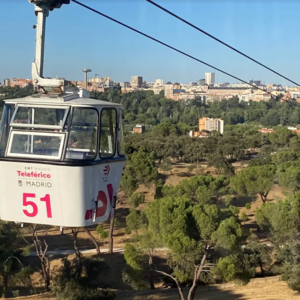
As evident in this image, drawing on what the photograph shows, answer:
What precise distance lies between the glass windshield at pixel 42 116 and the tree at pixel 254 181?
1791 cm

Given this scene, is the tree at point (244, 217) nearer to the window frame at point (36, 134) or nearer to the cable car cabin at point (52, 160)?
the cable car cabin at point (52, 160)

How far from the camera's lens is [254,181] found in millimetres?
21453

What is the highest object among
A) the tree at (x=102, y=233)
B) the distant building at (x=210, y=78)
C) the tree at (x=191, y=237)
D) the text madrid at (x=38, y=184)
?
the distant building at (x=210, y=78)

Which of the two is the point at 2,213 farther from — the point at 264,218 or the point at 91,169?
the point at 264,218

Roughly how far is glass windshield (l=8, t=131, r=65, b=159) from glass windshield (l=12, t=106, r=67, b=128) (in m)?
0.09

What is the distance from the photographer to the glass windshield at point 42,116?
4102 millimetres

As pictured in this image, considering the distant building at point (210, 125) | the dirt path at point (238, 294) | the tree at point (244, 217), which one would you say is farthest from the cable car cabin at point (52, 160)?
the distant building at point (210, 125)

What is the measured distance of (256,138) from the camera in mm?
35625

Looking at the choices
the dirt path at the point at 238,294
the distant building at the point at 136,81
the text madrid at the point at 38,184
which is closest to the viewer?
the text madrid at the point at 38,184

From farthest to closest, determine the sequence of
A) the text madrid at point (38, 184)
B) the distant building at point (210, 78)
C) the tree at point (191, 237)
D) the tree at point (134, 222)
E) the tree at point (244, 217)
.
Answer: the distant building at point (210, 78)
the tree at point (244, 217)
the tree at point (134, 222)
the tree at point (191, 237)
the text madrid at point (38, 184)

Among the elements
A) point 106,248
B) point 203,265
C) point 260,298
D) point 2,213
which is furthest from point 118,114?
point 106,248

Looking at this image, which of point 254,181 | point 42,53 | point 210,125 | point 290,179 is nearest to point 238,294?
point 254,181

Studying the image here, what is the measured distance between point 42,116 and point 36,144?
234 millimetres

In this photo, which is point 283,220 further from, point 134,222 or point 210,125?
point 210,125
